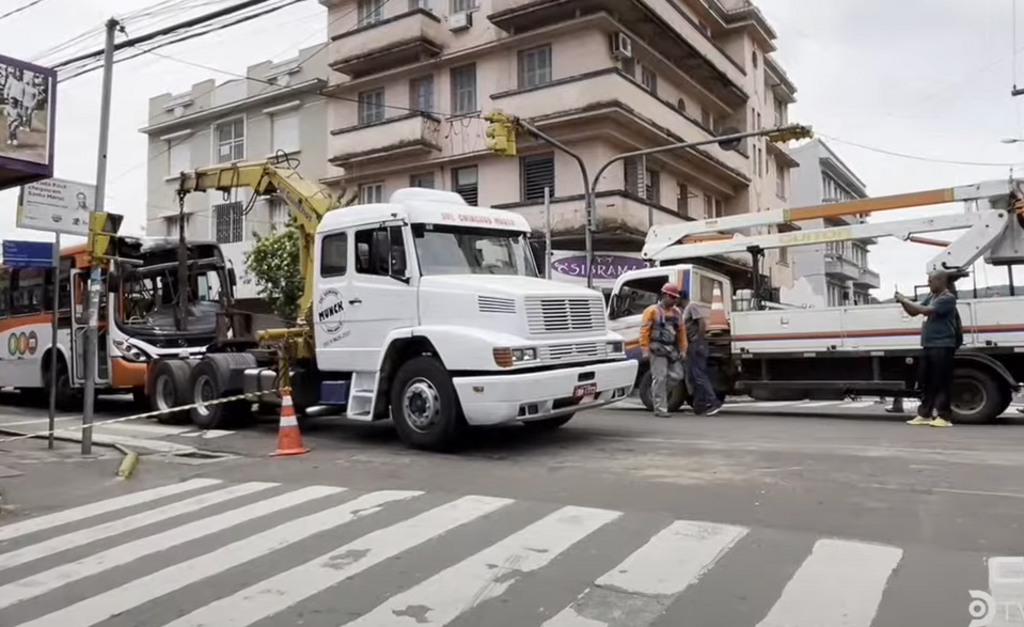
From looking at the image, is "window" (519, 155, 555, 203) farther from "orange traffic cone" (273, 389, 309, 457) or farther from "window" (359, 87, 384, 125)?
"orange traffic cone" (273, 389, 309, 457)

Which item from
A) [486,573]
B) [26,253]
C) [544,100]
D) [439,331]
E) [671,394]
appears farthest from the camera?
[544,100]

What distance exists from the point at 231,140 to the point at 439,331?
28042 millimetres

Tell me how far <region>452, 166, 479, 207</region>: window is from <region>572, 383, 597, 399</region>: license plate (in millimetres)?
19147

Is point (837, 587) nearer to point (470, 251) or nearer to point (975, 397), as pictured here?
point (470, 251)

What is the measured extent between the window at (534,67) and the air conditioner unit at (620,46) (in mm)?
2110

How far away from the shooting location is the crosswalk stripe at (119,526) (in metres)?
5.93

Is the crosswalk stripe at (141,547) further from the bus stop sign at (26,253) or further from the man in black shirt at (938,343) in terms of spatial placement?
the man in black shirt at (938,343)

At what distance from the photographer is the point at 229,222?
114 feet

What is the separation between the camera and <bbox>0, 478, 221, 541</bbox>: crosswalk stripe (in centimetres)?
673

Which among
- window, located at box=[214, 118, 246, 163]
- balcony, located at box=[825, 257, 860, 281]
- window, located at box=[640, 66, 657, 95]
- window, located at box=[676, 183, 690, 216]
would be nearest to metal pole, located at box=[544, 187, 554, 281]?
window, located at box=[640, 66, 657, 95]

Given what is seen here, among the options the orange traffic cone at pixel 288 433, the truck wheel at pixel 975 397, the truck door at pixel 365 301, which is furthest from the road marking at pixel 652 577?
the truck wheel at pixel 975 397

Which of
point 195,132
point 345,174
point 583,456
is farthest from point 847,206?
point 195,132

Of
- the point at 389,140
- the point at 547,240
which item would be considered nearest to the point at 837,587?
the point at 547,240

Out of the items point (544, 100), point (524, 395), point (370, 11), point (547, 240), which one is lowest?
point (524, 395)
